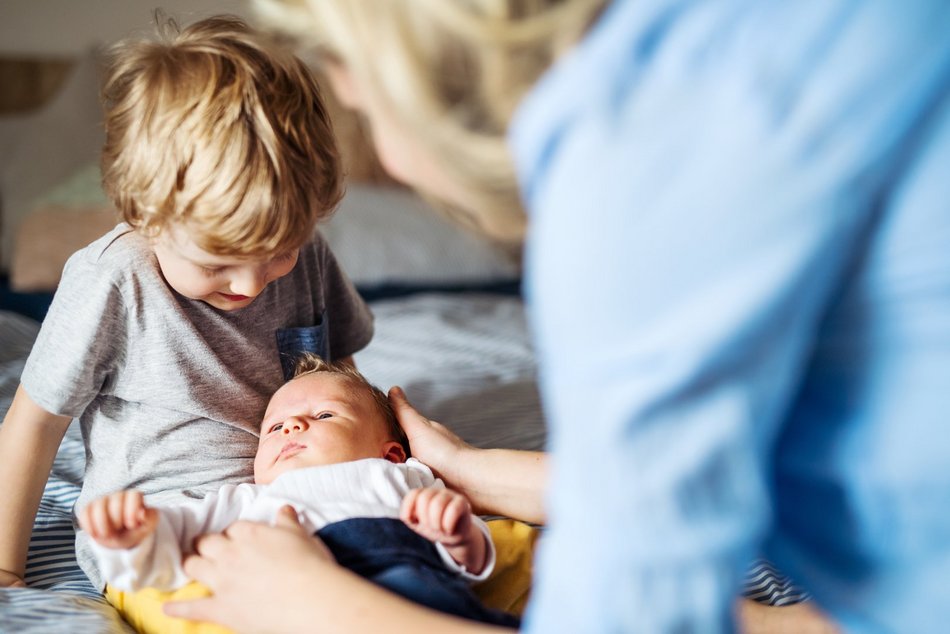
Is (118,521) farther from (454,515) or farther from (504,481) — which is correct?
(504,481)

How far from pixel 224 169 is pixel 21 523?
1.40 ft

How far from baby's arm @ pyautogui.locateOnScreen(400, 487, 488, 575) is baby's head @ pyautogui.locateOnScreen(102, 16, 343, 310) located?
0.92 ft

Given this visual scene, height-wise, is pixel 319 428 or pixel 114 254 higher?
pixel 114 254

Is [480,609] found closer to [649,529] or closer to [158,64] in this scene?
[649,529]

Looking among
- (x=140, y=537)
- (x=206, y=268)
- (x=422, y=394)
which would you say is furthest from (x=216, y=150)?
(x=422, y=394)

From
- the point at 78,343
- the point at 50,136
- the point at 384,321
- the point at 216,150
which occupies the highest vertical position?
the point at 216,150

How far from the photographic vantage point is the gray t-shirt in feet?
3.02

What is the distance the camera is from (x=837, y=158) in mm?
470

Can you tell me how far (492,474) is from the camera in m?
1.02

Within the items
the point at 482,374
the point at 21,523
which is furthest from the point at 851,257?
the point at 482,374

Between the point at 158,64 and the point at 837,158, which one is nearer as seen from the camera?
the point at 837,158

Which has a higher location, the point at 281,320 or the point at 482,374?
the point at 281,320

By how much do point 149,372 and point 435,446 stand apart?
12.9 inches

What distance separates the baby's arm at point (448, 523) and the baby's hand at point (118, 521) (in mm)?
227
